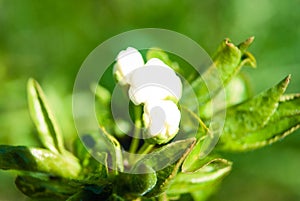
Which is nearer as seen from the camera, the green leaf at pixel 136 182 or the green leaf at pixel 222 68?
the green leaf at pixel 136 182

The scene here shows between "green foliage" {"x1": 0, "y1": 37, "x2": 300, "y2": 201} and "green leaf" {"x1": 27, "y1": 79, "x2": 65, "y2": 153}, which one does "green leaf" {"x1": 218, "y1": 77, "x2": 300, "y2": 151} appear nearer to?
"green foliage" {"x1": 0, "y1": 37, "x2": 300, "y2": 201}

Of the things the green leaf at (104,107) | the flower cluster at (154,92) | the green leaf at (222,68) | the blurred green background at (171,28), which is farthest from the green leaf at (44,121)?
the blurred green background at (171,28)

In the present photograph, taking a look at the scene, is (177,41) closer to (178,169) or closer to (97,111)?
(97,111)

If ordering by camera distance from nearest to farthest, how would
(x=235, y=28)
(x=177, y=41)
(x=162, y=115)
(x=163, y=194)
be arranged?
(x=162, y=115)
(x=163, y=194)
(x=177, y=41)
(x=235, y=28)

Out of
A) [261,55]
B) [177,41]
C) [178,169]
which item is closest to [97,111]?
[178,169]

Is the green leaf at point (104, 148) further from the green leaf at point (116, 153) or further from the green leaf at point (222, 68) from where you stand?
the green leaf at point (222, 68)

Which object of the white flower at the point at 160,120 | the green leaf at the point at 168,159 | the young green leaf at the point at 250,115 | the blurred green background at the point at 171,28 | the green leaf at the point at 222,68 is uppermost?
the blurred green background at the point at 171,28
